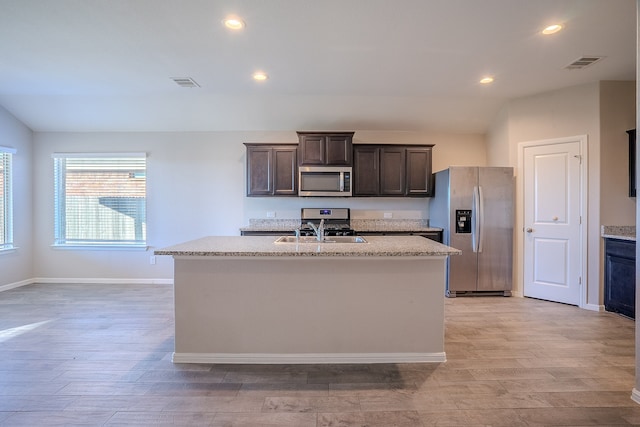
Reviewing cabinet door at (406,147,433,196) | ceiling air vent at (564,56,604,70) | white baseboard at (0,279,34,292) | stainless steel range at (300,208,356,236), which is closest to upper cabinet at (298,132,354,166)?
stainless steel range at (300,208,356,236)

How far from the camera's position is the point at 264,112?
4.38 m

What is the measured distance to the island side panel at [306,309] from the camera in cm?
230

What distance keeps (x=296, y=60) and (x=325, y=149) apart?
1.54 metres

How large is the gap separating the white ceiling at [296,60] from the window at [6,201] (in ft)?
2.15

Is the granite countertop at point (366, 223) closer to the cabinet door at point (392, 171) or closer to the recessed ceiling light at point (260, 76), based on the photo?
the cabinet door at point (392, 171)

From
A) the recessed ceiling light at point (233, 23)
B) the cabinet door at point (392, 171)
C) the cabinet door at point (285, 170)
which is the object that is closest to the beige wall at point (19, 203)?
the cabinet door at point (285, 170)

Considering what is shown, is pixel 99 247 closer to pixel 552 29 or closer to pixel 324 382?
pixel 324 382

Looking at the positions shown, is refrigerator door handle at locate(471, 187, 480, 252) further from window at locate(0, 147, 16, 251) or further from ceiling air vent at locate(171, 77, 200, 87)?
window at locate(0, 147, 16, 251)

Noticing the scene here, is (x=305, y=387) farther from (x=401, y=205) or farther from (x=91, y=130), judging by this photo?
(x=91, y=130)

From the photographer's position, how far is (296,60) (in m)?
3.00

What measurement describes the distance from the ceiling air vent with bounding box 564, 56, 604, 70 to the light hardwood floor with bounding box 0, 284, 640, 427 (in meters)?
2.74

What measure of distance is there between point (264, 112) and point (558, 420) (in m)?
4.41

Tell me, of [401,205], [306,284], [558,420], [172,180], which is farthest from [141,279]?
[558,420]

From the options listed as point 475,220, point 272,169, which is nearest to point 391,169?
point 475,220
